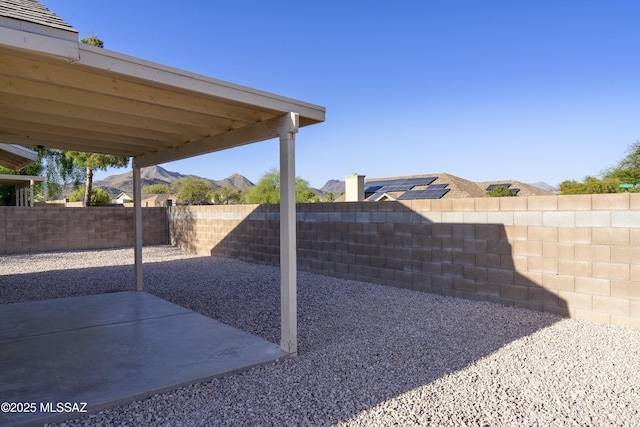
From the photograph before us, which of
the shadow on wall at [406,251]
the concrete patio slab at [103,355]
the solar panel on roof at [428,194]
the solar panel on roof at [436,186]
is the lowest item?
the concrete patio slab at [103,355]

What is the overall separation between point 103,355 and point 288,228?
7.02 ft

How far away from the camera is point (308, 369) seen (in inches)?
143

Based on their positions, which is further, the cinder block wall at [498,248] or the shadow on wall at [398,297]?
the cinder block wall at [498,248]

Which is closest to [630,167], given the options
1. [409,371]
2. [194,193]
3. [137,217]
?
[409,371]

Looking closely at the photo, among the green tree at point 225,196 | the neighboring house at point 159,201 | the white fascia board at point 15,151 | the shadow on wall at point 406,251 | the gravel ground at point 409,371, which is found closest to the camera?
the gravel ground at point 409,371

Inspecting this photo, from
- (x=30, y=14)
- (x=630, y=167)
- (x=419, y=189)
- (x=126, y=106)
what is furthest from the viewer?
(x=630, y=167)

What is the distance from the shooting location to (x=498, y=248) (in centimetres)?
621

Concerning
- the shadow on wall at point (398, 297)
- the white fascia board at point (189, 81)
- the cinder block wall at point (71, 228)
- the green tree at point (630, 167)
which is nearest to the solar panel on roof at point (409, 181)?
the green tree at point (630, 167)

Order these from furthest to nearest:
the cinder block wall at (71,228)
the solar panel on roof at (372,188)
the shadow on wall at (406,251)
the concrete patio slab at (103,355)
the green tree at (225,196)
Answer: the green tree at (225,196), the solar panel on roof at (372,188), the cinder block wall at (71,228), the shadow on wall at (406,251), the concrete patio slab at (103,355)

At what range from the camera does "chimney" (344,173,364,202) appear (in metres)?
17.9

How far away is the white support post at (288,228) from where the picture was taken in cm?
395

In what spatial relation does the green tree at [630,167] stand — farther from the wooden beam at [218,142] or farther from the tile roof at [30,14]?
the tile roof at [30,14]

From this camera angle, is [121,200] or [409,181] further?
[121,200]

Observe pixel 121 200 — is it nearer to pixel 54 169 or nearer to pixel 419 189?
pixel 54 169
